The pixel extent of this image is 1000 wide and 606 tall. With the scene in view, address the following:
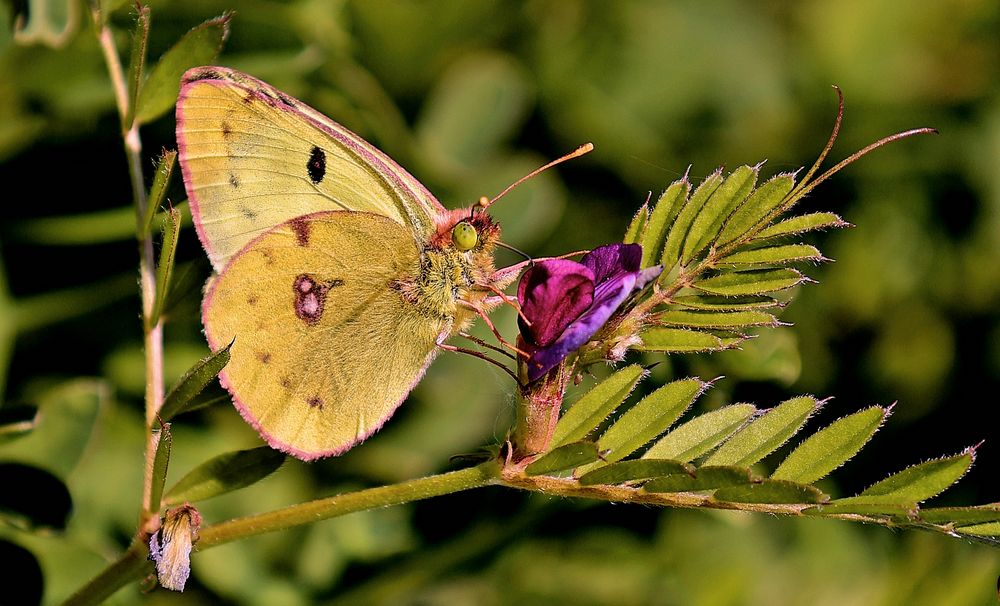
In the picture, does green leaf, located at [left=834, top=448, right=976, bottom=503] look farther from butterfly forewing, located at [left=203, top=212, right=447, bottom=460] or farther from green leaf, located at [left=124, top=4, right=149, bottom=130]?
green leaf, located at [left=124, top=4, right=149, bottom=130]

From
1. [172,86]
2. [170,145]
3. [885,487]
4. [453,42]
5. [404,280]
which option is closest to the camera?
[885,487]

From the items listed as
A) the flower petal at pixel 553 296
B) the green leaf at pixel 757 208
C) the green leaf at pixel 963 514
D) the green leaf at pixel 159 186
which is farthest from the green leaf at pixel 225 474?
the green leaf at pixel 963 514

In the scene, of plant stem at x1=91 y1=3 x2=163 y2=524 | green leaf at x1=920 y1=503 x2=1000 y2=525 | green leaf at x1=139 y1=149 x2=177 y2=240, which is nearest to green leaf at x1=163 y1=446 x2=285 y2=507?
plant stem at x1=91 y1=3 x2=163 y2=524

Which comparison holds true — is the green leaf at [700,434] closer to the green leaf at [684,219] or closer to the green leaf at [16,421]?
the green leaf at [684,219]

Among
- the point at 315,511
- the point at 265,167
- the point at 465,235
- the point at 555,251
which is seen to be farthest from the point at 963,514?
the point at 555,251

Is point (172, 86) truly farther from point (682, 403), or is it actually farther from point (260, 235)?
point (682, 403)

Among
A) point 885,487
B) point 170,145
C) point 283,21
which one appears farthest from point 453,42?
point 885,487
